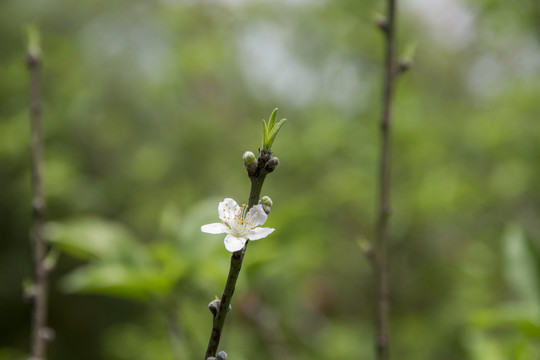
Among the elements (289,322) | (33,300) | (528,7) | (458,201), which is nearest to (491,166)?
(458,201)

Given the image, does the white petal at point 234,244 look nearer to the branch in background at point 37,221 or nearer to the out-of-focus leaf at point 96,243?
the branch in background at point 37,221

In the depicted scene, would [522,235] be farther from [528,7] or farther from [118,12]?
[118,12]

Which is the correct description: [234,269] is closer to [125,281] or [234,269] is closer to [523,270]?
[125,281]

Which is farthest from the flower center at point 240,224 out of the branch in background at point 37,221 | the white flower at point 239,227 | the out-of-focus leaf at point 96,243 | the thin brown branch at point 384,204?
the out-of-focus leaf at point 96,243

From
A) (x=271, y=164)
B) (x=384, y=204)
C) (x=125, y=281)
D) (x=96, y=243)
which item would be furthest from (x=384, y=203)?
(x=96, y=243)

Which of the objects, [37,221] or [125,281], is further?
[125,281]

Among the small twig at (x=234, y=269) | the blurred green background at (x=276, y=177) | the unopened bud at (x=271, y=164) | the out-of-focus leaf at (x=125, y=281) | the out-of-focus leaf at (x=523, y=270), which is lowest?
the small twig at (x=234, y=269)

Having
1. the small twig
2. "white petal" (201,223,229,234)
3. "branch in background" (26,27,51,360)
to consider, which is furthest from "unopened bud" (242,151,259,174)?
"branch in background" (26,27,51,360)
